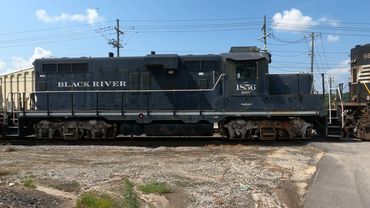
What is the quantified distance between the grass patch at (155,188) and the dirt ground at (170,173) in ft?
0.38

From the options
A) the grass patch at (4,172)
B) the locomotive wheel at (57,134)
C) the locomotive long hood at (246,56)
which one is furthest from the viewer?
the locomotive wheel at (57,134)

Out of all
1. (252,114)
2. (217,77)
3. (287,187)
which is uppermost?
(217,77)

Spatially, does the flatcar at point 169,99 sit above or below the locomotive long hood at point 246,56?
below

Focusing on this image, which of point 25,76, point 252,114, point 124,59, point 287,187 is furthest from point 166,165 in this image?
point 25,76

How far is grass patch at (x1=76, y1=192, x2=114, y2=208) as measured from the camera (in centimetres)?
634

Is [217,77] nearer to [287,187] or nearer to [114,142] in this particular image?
[114,142]

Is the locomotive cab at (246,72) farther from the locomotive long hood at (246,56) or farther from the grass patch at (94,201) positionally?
the grass patch at (94,201)

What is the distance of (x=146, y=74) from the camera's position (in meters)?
16.3

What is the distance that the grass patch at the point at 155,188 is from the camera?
7344 millimetres

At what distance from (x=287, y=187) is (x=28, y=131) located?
38.0 ft

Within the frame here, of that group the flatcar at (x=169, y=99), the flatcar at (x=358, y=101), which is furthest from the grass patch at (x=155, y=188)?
the flatcar at (x=358, y=101)

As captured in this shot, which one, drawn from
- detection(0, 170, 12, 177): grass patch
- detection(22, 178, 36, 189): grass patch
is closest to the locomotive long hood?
detection(0, 170, 12, 177): grass patch

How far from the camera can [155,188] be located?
7430 millimetres

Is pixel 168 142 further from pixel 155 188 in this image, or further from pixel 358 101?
pixel 155 188
